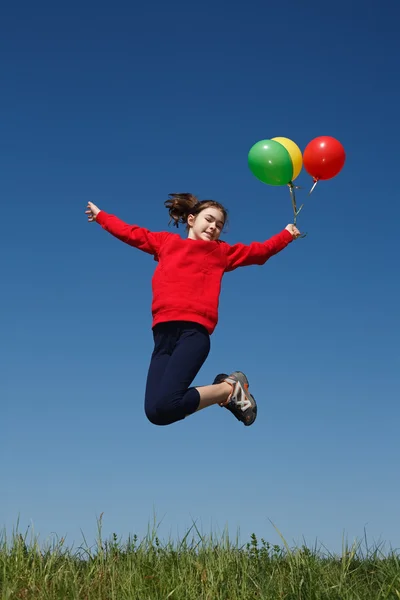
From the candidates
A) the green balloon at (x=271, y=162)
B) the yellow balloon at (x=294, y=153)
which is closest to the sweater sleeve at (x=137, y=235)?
the green balloon at (x=271, y=162)

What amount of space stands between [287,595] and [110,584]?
135cm

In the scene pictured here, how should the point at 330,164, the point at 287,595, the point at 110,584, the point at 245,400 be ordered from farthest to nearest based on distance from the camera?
the point at 330,164, the point at 245,400, the point at 110,584, the point at 287,595

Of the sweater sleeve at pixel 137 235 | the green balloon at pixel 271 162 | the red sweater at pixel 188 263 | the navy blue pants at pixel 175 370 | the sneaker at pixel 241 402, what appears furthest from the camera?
the green balloon at pixel 271 162

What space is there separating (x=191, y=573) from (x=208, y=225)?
10.8ft

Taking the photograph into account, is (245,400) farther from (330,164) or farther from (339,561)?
(330,164)

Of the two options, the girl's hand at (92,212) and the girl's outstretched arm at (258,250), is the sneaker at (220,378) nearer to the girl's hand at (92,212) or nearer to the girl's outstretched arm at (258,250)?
the girl's outstretched arm at (258,250)

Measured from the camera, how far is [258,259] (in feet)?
23.8

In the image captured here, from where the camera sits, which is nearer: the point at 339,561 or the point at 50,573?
the point at 50,573

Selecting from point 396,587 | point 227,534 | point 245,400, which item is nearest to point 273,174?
point 245,400

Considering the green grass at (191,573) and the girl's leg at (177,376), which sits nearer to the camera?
the green grass at (191,573)

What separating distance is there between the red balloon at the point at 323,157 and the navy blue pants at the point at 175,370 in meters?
2.31

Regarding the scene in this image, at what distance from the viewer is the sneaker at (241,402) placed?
22.5ft

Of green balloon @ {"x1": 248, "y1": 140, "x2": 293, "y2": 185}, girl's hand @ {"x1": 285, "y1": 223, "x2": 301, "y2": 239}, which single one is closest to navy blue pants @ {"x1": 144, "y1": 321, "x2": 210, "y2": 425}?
girl's hand @ {"x1": 285, "y1": 223, "x2": 301, "y2": 239}

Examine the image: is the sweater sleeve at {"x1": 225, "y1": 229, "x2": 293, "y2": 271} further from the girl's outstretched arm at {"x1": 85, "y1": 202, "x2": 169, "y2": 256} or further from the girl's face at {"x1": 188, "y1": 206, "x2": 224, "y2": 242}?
the girl's outstretched arm at {"x1": 85, "y1": 202, "x2": 169, "y2": 256}
